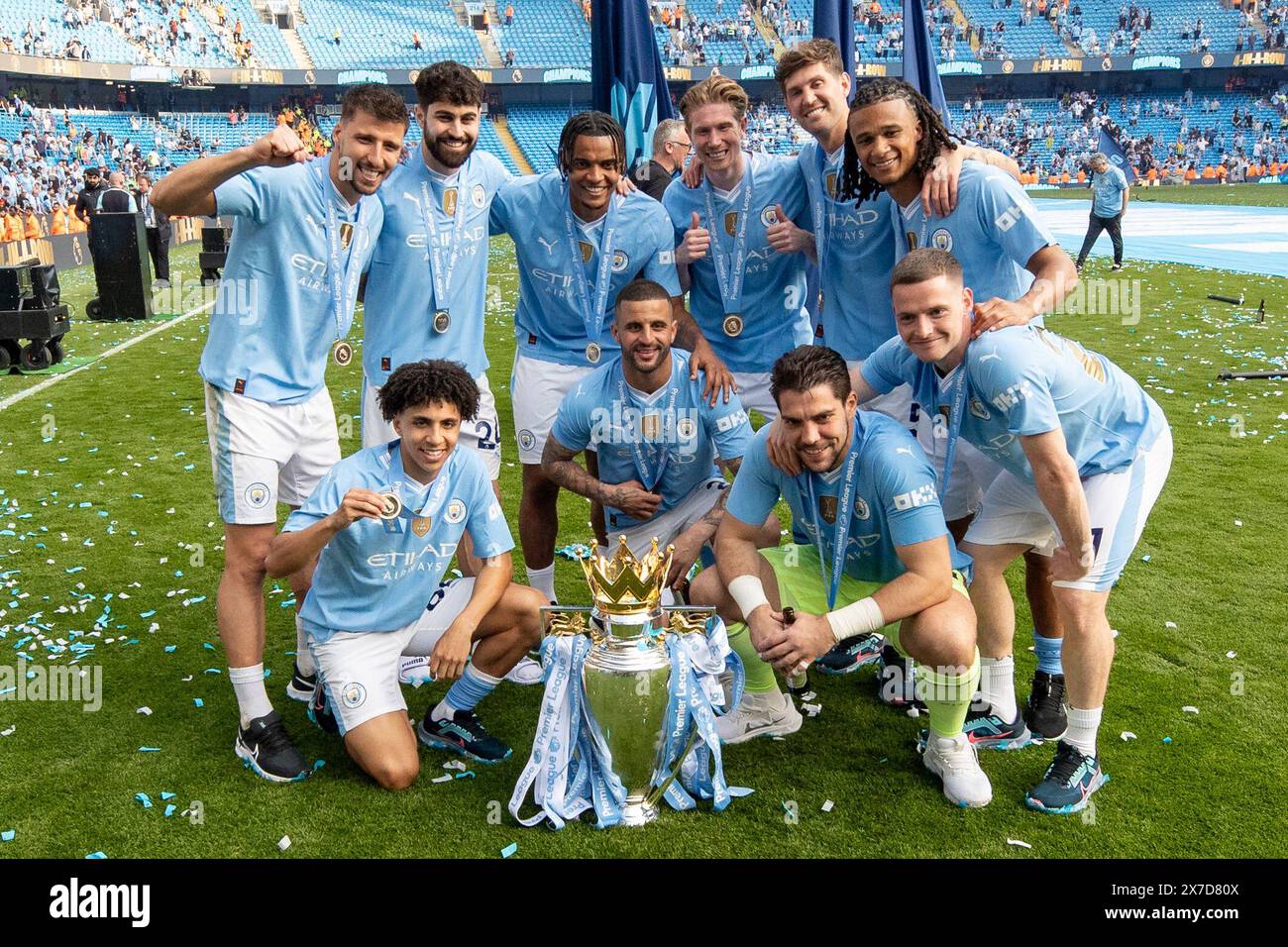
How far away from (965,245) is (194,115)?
141 ft

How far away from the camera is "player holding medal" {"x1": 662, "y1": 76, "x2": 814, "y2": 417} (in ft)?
15.9

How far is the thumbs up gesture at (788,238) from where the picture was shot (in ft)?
15.7

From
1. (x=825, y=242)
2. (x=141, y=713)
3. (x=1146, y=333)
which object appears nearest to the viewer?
(x=141, y=713)

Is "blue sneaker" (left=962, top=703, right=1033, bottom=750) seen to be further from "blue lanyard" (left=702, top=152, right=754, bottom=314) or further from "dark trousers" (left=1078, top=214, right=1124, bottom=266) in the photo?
"dark trousers" (left=1078, top=214, right=1124, bottom=266)

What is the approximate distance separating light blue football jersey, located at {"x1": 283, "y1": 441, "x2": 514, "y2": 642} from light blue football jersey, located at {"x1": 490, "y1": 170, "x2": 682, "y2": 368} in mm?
1188

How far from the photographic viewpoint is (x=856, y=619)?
141 inches

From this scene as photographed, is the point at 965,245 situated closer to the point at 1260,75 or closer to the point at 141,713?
the point at 141,713

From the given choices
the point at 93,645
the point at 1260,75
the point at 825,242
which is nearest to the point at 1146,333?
the point at 825,242

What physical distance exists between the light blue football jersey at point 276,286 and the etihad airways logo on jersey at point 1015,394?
2404 mm

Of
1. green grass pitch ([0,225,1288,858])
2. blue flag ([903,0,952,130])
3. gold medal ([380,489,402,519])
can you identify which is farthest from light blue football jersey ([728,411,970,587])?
blue flag ([903,0,952,130])

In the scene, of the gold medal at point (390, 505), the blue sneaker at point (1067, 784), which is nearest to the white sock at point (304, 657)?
the gold medal at point (390, 505)

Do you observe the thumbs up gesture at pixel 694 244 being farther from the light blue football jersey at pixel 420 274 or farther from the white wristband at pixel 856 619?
the white wristband at pixel 856 619

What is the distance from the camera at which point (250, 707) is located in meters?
3.94

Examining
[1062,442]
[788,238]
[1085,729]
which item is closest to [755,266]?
[788,238]
